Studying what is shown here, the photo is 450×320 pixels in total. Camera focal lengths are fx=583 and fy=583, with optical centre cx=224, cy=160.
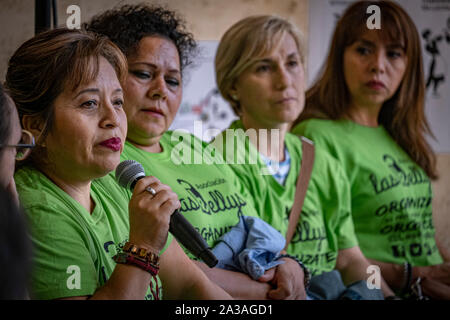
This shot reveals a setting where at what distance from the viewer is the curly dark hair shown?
131cm

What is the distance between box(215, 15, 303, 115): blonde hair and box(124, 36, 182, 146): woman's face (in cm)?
33

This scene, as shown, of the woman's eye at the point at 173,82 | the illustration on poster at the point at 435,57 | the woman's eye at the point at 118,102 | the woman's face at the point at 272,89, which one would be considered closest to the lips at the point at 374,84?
the illustration on poster at the point at 435,57

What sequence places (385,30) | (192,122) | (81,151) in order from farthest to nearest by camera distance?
(385,30) < (192,122) < (81,151)

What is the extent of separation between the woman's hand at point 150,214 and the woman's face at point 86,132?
13cm

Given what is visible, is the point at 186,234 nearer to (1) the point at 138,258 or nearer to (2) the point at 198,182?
(1) the point at 138,258

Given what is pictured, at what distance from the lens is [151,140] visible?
1.41m

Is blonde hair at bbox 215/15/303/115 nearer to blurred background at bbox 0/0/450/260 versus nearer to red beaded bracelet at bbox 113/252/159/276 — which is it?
blurred background at bbox 0/0/450/260

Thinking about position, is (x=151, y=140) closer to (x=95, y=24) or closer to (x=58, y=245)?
(x=95, y=24)

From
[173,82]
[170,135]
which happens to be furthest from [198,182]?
[173,82]

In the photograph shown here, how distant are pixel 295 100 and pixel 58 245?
0.99 meters

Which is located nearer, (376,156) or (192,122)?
(192,122)

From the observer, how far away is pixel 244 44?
1719 millimetres
